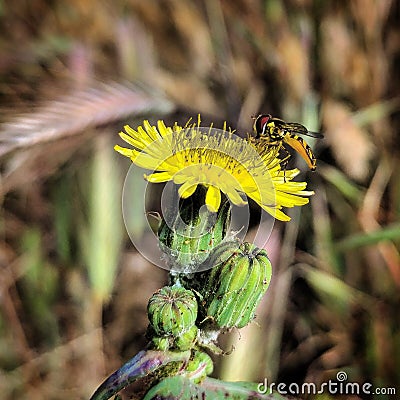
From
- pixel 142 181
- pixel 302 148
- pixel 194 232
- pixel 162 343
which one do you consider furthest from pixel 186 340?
pixel 142 181

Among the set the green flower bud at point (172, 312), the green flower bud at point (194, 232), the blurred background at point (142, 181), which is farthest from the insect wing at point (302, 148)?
the blurred background at point (142, 181)

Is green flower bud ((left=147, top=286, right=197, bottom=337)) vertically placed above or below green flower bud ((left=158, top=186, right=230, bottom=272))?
below

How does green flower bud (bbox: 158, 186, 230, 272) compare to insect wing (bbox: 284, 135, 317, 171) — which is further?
insect wing (bbox: 284, 135, 317, 171)

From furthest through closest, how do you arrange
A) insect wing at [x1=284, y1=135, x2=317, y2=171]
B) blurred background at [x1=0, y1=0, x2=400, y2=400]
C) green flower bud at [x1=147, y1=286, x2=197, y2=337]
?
blurred background at [x1=0, y1=0, x2=400, y2=400], insect wing at [x1=284, y1=135, x2=317, y2=171], green flower bud at [x1=147, y1=286, x2=197, y2=337]

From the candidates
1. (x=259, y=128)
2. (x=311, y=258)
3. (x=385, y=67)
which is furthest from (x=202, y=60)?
(x=259, y=128)

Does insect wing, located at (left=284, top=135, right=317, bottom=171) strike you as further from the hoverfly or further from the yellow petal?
the yellow petal

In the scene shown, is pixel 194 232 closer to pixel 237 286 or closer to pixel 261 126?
pixel 237 286

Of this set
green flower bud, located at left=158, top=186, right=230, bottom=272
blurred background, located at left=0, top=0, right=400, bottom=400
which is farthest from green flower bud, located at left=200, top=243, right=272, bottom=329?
blurred background, located at left=0, top=0, right=400, bottom=400
